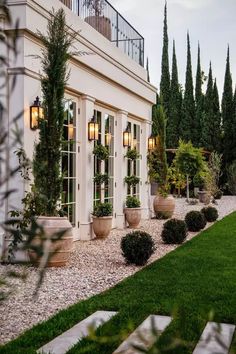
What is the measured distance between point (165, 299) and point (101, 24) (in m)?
8.90

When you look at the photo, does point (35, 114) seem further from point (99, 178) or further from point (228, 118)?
point (228, 118)

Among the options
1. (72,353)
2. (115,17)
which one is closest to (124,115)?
(115,17)

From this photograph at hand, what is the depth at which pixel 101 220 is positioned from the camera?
11.1m

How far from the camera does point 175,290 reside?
6.36 metres

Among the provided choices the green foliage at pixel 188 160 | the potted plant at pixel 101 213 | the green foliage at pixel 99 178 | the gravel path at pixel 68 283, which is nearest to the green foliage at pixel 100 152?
the potted plant at pixel 101 213

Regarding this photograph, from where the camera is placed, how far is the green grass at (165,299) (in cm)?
454

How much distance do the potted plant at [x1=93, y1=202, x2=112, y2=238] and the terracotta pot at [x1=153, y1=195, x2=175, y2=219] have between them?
4988 millimetres

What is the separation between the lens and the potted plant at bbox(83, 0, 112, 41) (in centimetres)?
1260

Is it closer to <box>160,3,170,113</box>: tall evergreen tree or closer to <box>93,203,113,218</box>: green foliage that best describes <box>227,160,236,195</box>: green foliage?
<box>160,3,170,113</box>: tall evergreen tree

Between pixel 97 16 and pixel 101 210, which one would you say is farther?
pixel 97 16

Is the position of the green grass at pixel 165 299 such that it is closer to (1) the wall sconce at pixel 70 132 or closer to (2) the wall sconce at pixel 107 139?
(1) the wall sconce at pixel 70 132

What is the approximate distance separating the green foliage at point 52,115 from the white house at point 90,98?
28 centimetres

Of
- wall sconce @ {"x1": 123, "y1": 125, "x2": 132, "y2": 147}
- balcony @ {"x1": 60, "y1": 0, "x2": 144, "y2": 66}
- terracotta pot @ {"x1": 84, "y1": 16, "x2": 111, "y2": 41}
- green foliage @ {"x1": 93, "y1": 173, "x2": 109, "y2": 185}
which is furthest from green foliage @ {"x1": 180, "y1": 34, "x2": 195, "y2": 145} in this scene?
green foliage @ {"x1": 93, "y1": 173, "x2": 109, "y2": 185}

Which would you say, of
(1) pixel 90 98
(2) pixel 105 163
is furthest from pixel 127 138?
(1) pixel 90 98
